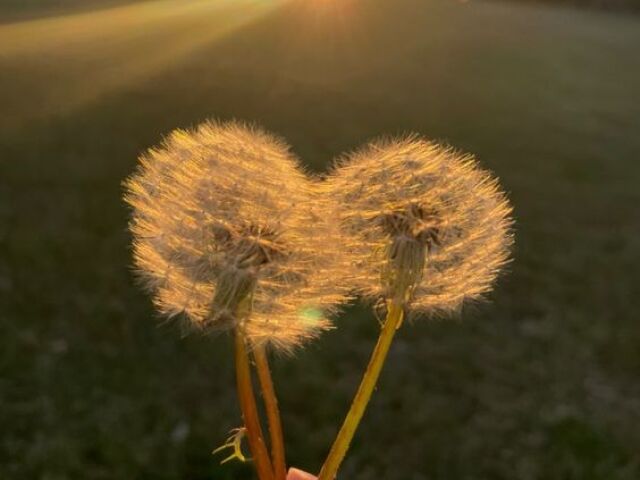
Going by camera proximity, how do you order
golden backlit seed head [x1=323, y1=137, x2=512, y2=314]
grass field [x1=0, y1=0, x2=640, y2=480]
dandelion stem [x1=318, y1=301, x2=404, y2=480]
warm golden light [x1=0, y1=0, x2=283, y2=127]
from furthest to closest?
warm golden light [x1=0, y1=0, x2=283, y2=127]
grass field [x1=0, y1=0, x2=640, y2=480]
golden backlit seed head [x1=323, y1=137, x2=512, y2=314]
dandelion stem [x1=318, y1=301, x2=404, y2=480]

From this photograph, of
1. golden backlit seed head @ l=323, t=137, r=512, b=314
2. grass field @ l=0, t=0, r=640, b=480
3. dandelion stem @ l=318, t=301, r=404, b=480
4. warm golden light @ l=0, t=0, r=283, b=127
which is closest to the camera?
dandelion stem @ l=318, t=301, r=404, b=480

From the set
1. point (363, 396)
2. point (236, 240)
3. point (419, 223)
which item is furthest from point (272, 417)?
point (419, 223)

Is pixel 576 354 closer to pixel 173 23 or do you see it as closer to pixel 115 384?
pixel 115 384

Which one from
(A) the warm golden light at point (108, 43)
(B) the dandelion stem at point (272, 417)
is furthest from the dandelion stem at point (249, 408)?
(A) the warm golden light at point (108, 43)

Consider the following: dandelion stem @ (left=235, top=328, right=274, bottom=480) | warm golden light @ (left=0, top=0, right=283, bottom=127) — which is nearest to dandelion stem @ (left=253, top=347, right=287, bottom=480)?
dandelion stem @ (left=235, top=328, right=274, bottom=480)

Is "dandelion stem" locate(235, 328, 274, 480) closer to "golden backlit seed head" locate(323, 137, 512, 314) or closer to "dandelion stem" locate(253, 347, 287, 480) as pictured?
"dandelion stem" locate(253, 347, 287, 480)

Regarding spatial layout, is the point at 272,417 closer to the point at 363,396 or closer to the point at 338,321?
the point at 363,396

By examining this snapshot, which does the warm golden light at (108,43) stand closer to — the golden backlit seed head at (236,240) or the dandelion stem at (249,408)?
the golden backlit seed head at (236,240)
